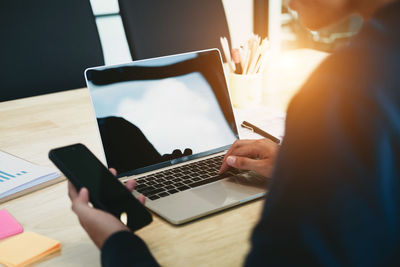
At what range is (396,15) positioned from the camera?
1.05ft

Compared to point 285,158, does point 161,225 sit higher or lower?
lower

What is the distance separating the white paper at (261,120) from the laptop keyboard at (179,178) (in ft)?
0.75

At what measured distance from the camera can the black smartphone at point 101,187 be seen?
58 cm

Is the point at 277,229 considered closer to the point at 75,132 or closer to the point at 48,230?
the point at 48,230

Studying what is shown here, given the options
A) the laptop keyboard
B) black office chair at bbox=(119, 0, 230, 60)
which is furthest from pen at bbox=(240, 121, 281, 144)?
black office chair at bbox=(119, 0, 230, 60)

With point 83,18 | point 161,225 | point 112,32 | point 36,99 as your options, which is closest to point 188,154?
point 161,225

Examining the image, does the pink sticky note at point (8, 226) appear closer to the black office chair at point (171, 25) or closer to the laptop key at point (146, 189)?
the laptop key at point (146, 189)

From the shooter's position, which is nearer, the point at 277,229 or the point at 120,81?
the point at 277,229

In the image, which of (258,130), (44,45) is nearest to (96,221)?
(258,130)

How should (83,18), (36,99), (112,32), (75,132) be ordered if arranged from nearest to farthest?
(75,132), (36,99), (83,18), (112,32)

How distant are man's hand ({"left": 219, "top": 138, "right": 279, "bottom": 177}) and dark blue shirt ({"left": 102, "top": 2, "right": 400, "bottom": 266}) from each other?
40cm

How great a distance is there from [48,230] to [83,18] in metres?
1.25

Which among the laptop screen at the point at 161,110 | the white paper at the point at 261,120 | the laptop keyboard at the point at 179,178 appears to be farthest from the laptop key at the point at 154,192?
the white paper at the point at 261,120

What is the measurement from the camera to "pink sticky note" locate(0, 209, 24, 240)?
2.08 feet
